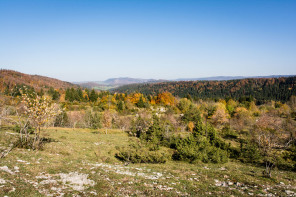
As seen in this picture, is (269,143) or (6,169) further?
(269,143)

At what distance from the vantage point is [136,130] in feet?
159

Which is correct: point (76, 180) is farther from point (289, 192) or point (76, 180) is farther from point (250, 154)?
point (250, 154)

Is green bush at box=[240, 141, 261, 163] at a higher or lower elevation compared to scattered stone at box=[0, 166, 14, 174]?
lower

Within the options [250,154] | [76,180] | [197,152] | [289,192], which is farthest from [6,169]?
[250,154]

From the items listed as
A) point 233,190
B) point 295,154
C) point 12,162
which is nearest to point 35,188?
point 12,162

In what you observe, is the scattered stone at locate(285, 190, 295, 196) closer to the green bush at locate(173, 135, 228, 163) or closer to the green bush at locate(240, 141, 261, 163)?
the green bush at locate(173, 135, 228, 163)

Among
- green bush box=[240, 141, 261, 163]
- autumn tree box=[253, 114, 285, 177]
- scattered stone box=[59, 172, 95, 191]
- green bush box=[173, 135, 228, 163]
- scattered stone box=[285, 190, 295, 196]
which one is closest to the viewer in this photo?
scattered stone box=[59, 172, 95, 191]

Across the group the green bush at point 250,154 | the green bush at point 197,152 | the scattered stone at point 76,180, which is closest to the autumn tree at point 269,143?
the green bush at point 250,154

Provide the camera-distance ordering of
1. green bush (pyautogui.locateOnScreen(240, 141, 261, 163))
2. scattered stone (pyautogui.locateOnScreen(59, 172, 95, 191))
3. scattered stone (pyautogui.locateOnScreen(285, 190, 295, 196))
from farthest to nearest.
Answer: green bush (pyautogui.locateOnScreen(240, 141, 261, 163))
scattered stone (pyautogui.locateOnScreen(285, 190, 295, 196))
scattered stone (pyautogui.locateOnScreen(59, 172, 95, 191))

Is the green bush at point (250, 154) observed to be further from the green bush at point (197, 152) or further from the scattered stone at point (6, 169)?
the scattered stone at point (6, 169)

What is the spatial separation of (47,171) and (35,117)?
7.04 meters

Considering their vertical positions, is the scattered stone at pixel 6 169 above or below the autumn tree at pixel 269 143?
above

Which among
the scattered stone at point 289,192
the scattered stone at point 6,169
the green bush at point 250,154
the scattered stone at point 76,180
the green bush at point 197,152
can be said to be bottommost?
the green bush at point 250,154

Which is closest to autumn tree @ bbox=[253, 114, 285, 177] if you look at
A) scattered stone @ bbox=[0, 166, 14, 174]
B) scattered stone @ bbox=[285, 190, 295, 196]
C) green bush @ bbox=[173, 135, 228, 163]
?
scattered stone @ bbox=[285, 190, 295, 196]
